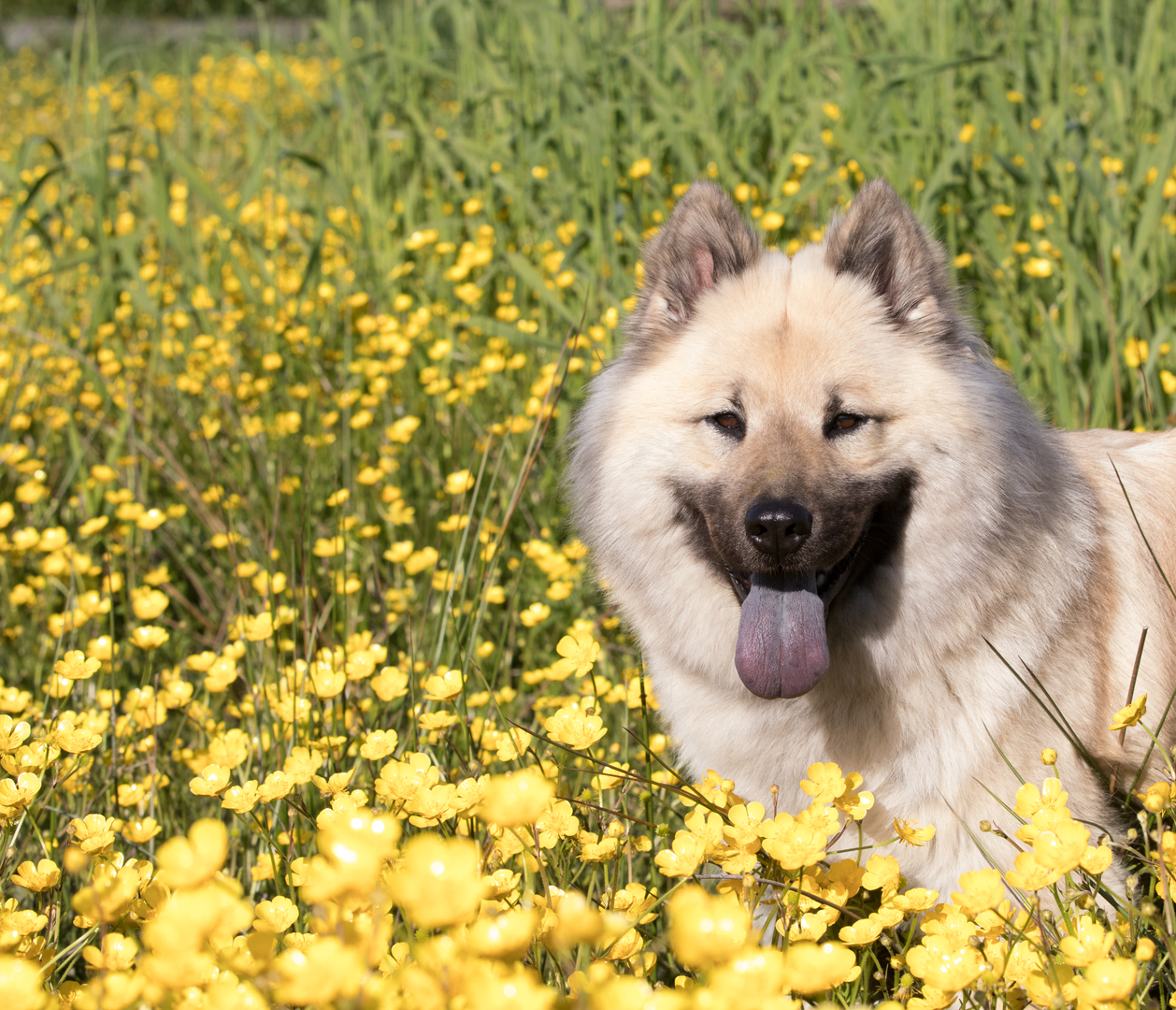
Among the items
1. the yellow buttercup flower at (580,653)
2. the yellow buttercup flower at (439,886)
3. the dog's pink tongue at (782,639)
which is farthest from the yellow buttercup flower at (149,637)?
the yellow buttercup flower at (439,886)

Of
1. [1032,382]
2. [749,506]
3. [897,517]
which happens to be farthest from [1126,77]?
[749,506]

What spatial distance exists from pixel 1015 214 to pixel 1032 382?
2.79ft

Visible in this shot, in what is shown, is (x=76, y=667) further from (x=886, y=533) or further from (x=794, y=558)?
(x=886, y=533)

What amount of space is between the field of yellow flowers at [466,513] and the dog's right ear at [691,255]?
0.25 metres

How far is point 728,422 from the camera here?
231cm

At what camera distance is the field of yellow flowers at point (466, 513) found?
1273 mm

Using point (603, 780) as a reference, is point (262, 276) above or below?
above

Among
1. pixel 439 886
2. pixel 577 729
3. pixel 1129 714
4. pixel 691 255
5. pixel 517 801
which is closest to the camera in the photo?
pixel 439 886

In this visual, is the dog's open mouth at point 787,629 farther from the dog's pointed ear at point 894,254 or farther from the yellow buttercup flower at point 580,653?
the dog's pointed ear at point 894,254

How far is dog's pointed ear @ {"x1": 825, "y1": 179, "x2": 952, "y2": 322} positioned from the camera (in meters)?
2.36

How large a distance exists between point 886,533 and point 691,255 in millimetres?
900

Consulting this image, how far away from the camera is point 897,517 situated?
2225 millimetres

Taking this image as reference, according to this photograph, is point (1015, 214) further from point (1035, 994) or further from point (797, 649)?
point (1035, 994)

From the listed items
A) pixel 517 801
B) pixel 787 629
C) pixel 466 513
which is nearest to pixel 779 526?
pixel 787 629
